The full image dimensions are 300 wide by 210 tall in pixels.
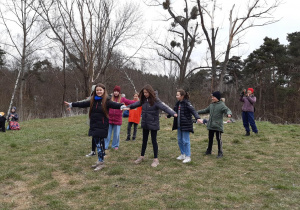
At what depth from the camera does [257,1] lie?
17.3 meters

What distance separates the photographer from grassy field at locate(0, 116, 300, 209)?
12.5 ft

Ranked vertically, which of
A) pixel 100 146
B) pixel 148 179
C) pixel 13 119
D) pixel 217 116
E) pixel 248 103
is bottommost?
pixel 148 179

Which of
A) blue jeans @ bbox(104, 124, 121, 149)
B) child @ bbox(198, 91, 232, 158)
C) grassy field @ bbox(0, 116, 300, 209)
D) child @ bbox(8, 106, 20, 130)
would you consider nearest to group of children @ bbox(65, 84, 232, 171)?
child @ bbox(198, 91, 232, 158)

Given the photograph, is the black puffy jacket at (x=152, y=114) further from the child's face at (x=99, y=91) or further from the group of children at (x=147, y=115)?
the child's face at (x=99, y=91)

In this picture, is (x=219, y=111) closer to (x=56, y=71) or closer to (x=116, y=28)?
(x=116, y=28)

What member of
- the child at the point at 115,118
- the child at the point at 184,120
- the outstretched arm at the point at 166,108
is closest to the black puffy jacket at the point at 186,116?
the child at the point at 184,120

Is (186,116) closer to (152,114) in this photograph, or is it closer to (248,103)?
(152,114)

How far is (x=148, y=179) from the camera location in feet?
15.9

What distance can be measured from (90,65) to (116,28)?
13.9ft

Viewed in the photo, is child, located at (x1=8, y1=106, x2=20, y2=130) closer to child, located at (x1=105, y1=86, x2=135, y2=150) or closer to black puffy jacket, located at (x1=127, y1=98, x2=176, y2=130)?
child, located at (x1=105, y1=86, x2=135, y2=150)

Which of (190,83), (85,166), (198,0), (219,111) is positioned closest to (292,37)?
(190,83)

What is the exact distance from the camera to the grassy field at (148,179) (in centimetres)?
379

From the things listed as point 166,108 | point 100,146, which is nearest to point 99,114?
point 100,146

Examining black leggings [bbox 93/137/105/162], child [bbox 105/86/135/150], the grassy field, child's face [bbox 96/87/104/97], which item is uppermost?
child's face [bbox 96/87/104/97]
